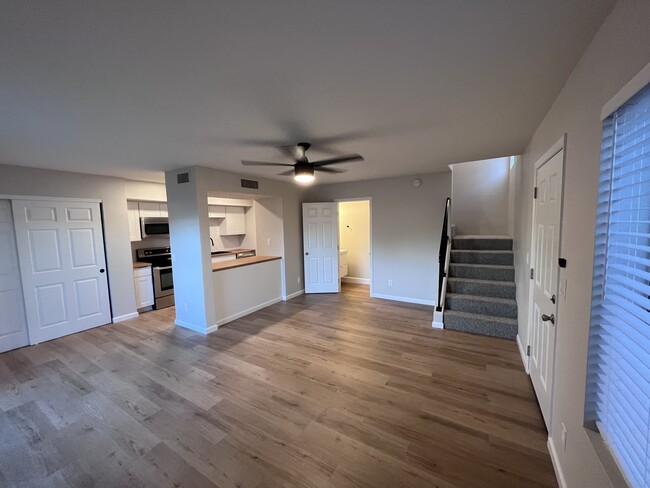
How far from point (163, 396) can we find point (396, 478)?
6.98 ft

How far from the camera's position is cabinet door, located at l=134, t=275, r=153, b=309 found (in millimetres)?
4770

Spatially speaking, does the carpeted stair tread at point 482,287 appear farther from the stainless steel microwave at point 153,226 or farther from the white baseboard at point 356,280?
the stainless steel microwave at point 153,226

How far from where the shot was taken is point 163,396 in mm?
2451

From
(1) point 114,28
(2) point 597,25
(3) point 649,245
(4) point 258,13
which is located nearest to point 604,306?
(3) point 649,245

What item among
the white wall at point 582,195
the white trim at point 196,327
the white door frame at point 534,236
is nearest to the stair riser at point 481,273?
the white door frame at point 534,236

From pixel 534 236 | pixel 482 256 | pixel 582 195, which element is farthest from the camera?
pixel 482 256

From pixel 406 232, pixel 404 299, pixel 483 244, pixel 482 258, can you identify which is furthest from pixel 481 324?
pixel 406 232

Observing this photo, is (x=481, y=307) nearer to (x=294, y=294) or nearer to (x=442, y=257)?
(x=442, y=257)

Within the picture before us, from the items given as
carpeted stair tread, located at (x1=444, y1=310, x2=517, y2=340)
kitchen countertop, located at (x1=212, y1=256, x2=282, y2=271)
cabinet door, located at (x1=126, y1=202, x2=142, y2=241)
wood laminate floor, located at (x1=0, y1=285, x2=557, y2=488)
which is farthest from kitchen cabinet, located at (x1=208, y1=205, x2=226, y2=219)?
carpeted stair tread, located at (x1=444, y1=310, x2=517, y2=340)

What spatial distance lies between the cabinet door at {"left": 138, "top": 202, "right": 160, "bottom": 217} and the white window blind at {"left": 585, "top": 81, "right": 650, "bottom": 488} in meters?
5.98

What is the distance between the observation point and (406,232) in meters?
4.96

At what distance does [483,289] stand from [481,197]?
2.36 meters

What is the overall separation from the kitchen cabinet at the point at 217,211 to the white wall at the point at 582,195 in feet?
18.6

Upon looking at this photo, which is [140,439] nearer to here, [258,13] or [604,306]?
[258,13]
